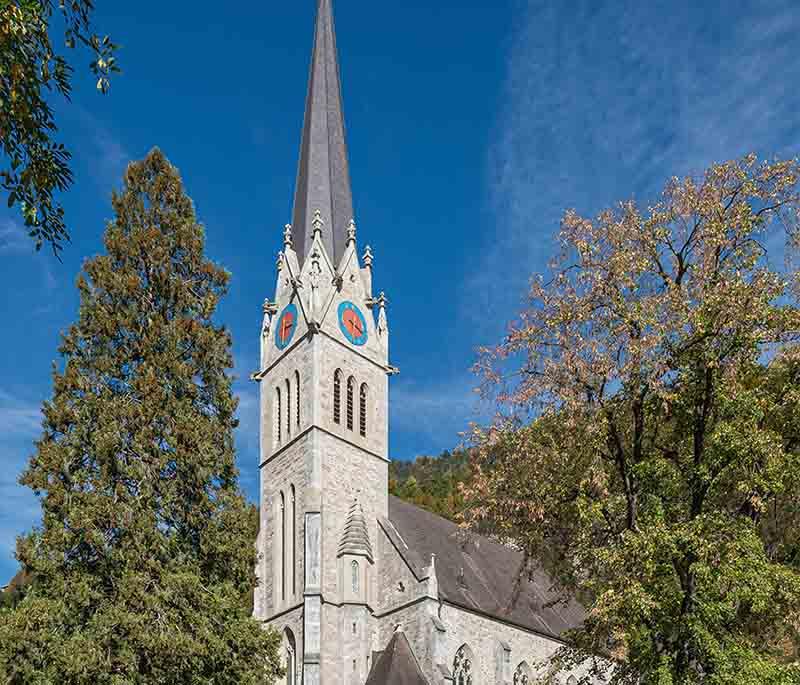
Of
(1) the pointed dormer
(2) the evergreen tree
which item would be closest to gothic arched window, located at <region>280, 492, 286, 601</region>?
(1) the pointed dormer

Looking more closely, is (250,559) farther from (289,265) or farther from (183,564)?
(289,265)

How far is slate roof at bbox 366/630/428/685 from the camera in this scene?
29.4m

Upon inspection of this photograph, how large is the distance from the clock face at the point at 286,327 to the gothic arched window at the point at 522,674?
47.8 ft

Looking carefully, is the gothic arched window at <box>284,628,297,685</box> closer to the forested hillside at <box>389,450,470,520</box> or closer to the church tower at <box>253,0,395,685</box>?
the church tower at <box>253,0,395,685</box>

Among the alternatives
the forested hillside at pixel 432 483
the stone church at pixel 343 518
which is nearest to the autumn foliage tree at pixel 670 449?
the forested hillside at pixel 432 483

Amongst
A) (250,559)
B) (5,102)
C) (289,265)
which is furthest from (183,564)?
(289,265)

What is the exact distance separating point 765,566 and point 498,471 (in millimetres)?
4000

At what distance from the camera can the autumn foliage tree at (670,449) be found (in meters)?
12.5

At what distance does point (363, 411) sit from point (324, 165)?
33.2ft

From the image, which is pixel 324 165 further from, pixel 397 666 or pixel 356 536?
pixel 397 666

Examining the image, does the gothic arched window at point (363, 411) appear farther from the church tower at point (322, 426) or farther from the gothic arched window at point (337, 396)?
the gothic arched window at point (337, 396)

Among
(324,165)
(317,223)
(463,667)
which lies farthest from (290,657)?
(324,165)

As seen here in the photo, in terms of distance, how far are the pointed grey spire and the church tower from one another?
0.18ft

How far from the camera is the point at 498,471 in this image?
14.5 meters
